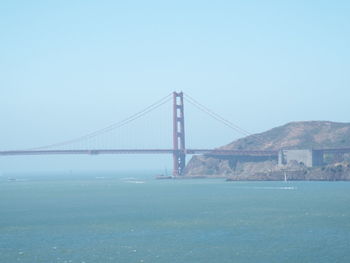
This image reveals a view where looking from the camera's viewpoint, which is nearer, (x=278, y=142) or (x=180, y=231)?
(x=180, y=231)

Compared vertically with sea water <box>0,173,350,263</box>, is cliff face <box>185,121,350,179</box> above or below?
above

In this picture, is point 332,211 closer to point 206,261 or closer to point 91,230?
point 91,230

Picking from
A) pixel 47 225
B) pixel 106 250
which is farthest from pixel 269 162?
pixel 106 250

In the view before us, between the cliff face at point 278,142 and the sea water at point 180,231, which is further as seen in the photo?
the cliff face at point 278,142

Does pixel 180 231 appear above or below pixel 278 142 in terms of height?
below

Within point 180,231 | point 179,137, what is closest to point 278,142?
point 179,137

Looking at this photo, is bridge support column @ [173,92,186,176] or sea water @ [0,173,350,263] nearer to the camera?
sea water @ [0,173,350,263]

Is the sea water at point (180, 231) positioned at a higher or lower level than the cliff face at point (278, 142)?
lower

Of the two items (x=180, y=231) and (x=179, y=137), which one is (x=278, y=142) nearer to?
(x=179, y=137)

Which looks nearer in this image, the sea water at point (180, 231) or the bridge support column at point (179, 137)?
the sea water at point (180, 231)
